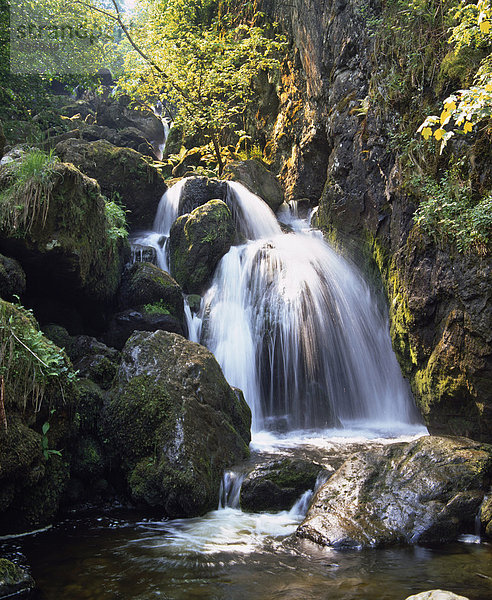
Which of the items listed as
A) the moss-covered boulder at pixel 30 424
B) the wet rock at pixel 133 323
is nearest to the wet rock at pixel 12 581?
the moss-covered boulder at pixel 30 424

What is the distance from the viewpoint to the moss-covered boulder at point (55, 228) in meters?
6.47

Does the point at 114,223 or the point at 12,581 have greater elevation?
the point at 114,223

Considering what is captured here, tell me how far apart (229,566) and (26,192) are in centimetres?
555

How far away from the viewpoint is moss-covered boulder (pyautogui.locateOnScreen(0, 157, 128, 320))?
6.47m

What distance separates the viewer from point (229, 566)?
3781 mm

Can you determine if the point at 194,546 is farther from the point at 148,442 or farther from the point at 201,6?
the point at 201,6

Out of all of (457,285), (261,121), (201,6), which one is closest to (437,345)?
(457,285)

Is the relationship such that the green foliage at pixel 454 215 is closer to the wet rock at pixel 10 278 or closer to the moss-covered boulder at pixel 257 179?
the wet rock at pixel 10 278

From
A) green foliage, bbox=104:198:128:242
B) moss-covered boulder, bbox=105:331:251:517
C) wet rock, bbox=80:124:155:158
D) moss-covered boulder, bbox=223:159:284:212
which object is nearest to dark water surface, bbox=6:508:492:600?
moss-covered boulder, bbox=105:331:251:517

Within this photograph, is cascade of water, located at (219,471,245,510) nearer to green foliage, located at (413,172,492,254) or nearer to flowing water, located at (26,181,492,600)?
flowing water, located at (26,181,492,600)

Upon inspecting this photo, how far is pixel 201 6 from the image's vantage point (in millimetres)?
18359

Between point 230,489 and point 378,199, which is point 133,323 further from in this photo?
point 378,199

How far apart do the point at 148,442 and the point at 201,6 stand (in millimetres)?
18808

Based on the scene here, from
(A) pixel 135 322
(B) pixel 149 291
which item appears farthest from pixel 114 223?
(A) pixel 135 322
